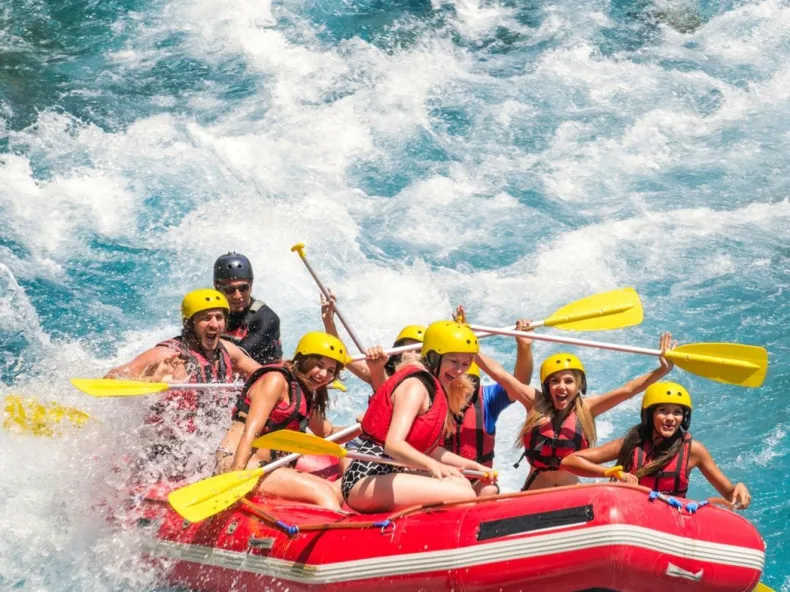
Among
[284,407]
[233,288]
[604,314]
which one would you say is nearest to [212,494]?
[284,407]

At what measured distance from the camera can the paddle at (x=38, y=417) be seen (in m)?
6.57

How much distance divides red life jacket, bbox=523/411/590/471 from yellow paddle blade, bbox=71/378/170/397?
1959 mm

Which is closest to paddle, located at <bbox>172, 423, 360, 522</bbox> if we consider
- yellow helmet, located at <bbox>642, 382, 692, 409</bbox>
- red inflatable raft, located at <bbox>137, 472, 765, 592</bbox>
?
red inflatable raft, located at <bbox>137, 472, 765, 592</bbox>

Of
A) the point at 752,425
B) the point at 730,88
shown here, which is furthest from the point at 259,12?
the point at 752,425

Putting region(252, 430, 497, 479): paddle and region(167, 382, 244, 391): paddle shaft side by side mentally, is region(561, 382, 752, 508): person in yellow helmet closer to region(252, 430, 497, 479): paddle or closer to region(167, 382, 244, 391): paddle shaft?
region(252, 430, 497, 479): paddle

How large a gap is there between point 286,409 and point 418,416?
83cm

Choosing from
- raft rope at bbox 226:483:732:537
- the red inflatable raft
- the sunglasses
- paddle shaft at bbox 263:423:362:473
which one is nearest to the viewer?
the red inflatable raft

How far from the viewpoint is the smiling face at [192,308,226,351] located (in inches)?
243

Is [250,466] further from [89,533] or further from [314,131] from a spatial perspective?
[314,131]

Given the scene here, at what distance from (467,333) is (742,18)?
460 inches

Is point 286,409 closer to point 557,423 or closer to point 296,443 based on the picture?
point 296,443

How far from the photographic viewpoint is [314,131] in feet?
43.7

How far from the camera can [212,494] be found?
17.0 feet

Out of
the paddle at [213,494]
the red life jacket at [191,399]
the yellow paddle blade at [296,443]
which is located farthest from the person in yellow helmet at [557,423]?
the red life jacket at [191,399]
